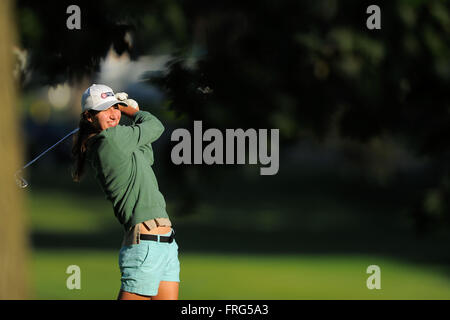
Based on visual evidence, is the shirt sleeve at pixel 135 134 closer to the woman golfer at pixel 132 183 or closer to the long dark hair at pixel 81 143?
the woman golfer at pixel 132 183

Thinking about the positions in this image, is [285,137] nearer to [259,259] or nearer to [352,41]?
[352,41]

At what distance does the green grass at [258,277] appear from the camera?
Result: 14.8 metres

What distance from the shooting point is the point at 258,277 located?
56.0ft

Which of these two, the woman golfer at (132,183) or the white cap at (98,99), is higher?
the white cap at (98,99)

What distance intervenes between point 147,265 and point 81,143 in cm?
59

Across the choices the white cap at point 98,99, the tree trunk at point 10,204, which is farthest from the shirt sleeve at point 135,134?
the tree trunk at point 10,204

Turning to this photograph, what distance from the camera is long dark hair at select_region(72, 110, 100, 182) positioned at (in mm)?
3916

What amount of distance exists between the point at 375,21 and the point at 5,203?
16.3ft

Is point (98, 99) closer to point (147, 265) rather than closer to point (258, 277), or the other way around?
point (147, 265)

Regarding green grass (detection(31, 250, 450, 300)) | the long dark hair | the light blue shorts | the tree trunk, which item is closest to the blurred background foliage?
the tree trunk

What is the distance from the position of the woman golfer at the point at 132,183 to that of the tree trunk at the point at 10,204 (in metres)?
2.01

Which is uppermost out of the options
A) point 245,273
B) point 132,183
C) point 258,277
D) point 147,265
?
point 245,273

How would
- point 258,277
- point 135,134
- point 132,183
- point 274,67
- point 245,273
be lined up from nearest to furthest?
point 132,183, point 135,134, point 274,67, point 258,277, point 245,273

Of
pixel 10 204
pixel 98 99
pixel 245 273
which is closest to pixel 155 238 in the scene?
pixel 98 99
